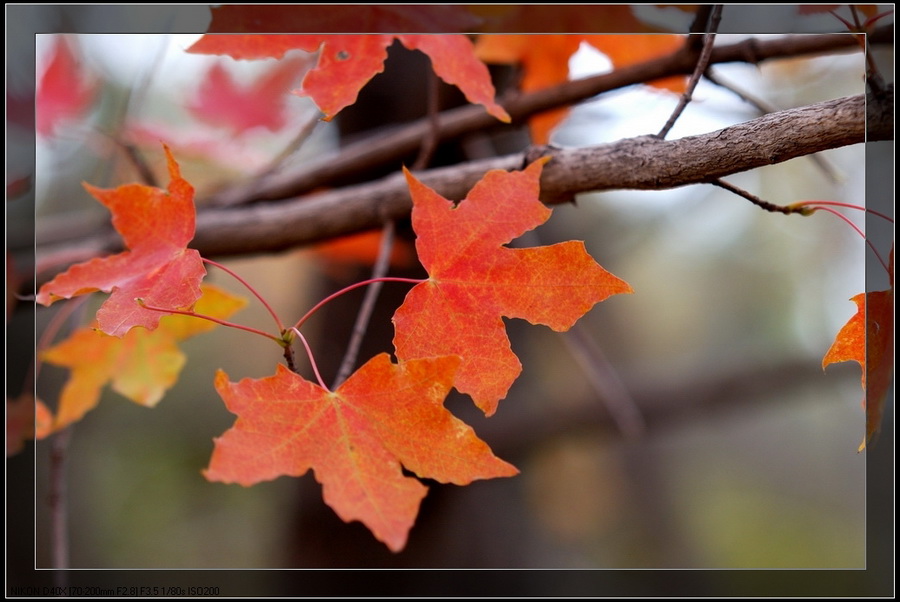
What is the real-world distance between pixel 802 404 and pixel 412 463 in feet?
4.30

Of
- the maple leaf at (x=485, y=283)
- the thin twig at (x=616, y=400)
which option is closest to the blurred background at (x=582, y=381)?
the thin twig at (x=616, y=400)

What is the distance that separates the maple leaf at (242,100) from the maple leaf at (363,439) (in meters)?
0.75

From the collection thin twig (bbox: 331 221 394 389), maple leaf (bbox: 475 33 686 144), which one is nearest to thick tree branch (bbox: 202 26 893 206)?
maple leaf (bbox: 475 33 686 144)

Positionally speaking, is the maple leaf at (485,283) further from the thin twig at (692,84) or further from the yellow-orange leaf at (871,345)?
the yellow-orange leaf at (871,345)

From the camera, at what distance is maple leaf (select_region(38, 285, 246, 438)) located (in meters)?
0.56

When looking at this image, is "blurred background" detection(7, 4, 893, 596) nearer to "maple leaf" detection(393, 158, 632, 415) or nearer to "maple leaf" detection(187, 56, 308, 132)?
"maple leaf" detection(187, 56, 308, 132)

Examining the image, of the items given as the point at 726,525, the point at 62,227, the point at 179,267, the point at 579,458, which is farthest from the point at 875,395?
the point at 726,525

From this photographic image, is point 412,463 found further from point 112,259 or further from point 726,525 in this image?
point 726,525

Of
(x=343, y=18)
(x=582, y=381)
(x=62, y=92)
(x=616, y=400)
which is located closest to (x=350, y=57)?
(x=343, y=18)

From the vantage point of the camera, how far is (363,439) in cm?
37

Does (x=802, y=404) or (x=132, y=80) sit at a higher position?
(x=132, y=80)

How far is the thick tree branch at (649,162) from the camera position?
13.6 inches

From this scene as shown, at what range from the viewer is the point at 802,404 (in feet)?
4.57

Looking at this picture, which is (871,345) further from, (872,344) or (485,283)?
(485,283)
